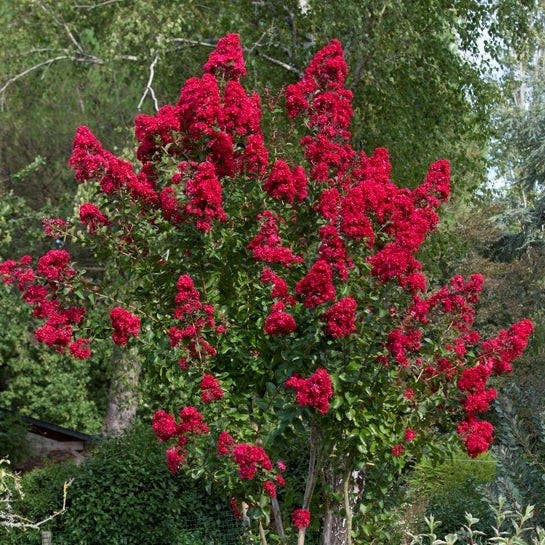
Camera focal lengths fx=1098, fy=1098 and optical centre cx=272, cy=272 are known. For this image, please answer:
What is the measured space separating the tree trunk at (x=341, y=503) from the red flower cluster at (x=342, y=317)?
134 centimetres

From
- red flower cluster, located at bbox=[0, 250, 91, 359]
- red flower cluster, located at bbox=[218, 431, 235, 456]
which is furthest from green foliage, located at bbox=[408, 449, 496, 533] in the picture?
red flower cluster, located at bbox=[0, 250, 91, 359]

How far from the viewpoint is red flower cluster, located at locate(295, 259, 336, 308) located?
653 cm

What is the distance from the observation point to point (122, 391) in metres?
20.6

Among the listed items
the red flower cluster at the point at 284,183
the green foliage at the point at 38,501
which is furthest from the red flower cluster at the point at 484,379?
the green foliage at the point at 38,501

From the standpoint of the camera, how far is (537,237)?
79.8 feet

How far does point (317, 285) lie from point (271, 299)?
92 cm

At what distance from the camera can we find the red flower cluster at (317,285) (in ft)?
21.4

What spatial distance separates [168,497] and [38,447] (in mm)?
10327

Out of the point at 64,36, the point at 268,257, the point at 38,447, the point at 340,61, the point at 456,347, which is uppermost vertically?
the point at 64,36

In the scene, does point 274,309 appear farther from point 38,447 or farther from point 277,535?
point 38,447

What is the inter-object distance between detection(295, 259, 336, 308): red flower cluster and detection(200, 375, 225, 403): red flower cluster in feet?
2.83

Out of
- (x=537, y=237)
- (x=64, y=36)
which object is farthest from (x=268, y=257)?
(x=537, y=237)

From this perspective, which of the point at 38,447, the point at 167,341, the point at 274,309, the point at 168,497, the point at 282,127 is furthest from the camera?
the point at 38,447

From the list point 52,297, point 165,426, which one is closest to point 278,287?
point 165,426
